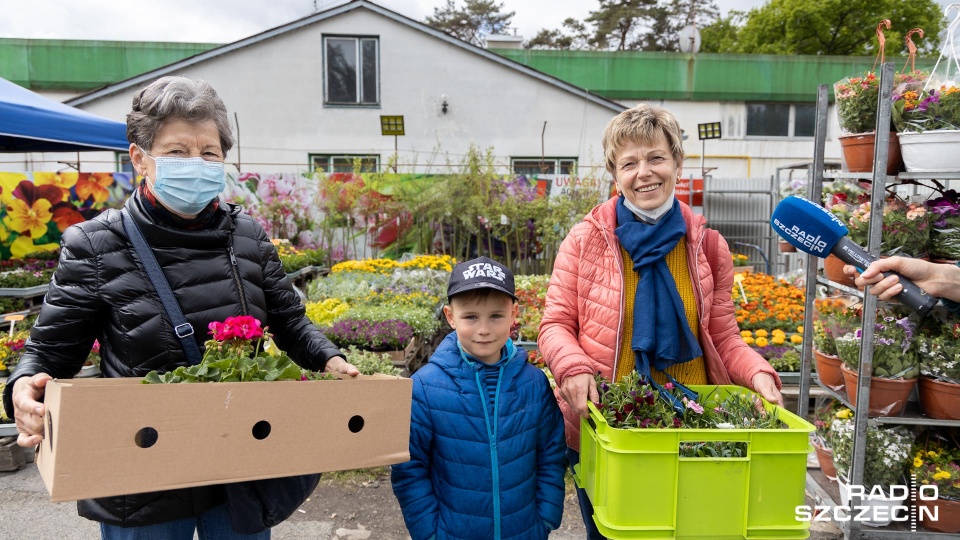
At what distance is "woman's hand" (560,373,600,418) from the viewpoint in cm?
171

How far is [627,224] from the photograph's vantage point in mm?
2023

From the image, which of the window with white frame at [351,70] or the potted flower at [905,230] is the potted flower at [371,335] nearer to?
the potted flower at [905,230]

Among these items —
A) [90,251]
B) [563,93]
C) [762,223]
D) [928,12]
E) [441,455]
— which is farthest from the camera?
[928,12]

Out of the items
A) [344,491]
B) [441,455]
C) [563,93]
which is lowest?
[344,491]

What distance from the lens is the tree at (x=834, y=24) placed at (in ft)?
88.5

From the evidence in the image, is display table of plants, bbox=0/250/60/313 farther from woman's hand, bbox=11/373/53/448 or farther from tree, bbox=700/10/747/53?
tree, bbox=700/10/747/53

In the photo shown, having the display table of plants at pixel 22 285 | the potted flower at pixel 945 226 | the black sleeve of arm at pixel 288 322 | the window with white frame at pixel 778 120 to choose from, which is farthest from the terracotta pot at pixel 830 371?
the window with white frame at pixel 778 120

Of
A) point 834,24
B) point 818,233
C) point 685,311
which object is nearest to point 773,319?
point 685,311

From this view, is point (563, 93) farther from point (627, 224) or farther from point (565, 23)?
point (565, 23)

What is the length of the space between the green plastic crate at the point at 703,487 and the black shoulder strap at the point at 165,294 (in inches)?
45.3

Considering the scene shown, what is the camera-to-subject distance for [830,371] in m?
3.58

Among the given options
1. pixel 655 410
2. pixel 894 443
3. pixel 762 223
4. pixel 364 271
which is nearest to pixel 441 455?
pixel 655 410

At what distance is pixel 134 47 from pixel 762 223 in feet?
57.2

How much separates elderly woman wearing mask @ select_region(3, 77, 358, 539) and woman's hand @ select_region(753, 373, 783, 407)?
1244mm
